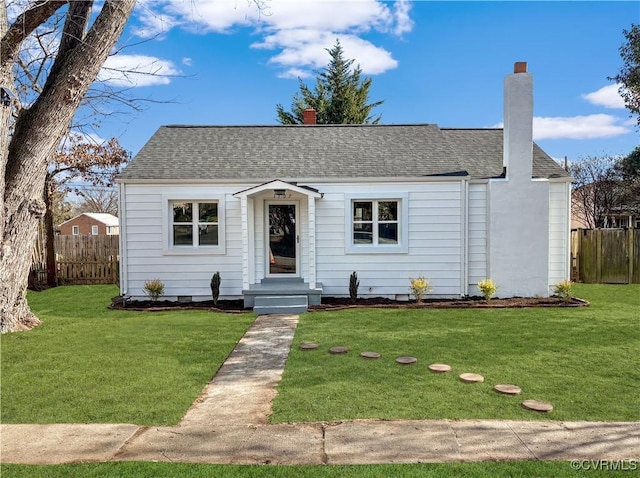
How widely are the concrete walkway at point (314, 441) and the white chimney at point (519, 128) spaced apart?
872cm

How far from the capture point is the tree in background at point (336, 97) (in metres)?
31.2

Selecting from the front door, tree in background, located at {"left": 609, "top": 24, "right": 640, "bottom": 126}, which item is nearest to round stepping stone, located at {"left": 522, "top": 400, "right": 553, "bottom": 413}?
the front door

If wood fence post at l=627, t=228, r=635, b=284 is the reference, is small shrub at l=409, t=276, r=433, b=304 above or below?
below

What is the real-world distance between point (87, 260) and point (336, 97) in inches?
843

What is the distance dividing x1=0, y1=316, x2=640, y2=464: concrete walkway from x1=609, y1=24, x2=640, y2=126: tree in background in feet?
52.8

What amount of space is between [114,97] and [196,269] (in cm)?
476

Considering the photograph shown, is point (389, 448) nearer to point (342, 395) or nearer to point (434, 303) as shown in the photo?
point (342, 395)

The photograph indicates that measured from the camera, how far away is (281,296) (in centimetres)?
1102

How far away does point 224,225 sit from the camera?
464 inches

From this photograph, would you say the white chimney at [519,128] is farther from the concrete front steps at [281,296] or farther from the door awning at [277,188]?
the concrete front steps at [281,296]

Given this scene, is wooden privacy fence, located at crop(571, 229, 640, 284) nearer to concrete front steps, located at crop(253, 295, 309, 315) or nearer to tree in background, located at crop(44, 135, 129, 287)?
concrete front steps, located at crop(253, 295, 309, 315)

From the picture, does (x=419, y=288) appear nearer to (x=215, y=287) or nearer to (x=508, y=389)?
(x=215, y=287)

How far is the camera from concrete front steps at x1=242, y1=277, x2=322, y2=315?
33.8 ft

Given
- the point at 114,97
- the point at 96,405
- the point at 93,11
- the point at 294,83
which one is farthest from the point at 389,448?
the point at 294,83
